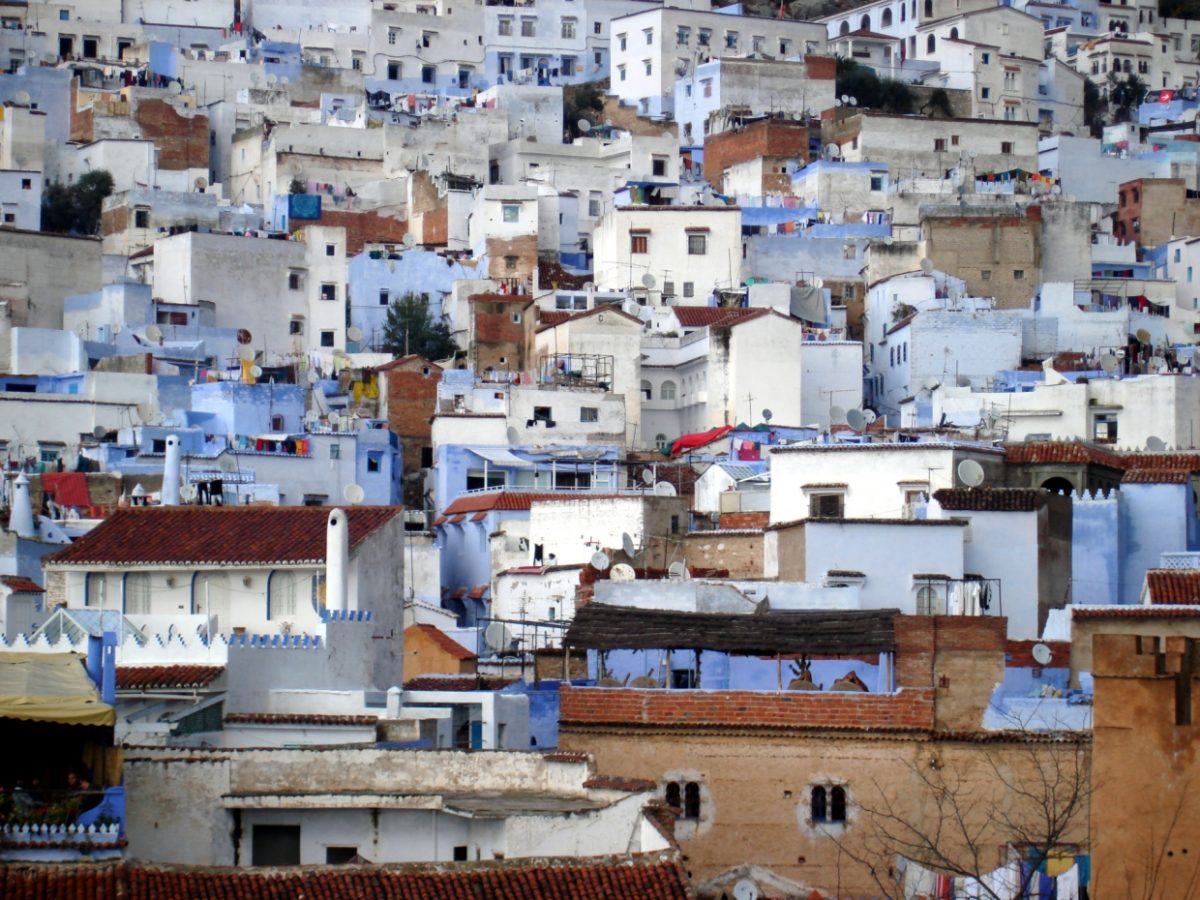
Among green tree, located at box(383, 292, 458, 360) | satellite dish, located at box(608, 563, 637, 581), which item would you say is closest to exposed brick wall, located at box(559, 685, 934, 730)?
satellite dish, located at box(608, 563, 637, 581)

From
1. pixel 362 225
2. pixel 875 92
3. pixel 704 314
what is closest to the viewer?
pixel 704 314

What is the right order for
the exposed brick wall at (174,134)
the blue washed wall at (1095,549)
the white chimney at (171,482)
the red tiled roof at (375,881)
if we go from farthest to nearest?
the exposed brick wall at (174,134) → the white chimney at (171,482) → the blue washed wall at (1095,549) → the red tiled roof at (375,881)

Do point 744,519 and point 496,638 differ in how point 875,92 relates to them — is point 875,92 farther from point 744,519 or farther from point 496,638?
point 496,638

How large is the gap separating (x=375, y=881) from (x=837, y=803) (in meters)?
8.91

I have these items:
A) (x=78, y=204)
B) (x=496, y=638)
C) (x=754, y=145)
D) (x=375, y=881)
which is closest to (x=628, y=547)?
(x=496, y=638)

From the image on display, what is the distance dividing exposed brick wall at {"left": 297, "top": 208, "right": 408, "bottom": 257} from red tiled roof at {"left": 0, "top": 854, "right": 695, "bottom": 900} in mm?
48844

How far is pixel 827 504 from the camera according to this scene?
136 ft

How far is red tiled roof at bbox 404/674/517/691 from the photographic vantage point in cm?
3338

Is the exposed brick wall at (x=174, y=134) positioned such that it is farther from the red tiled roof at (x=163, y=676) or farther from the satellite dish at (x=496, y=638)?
the red tiled roof at (x=163, y=676)

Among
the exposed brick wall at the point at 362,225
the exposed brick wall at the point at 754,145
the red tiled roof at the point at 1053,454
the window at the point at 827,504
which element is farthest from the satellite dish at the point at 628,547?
the exposed brick wall at the point at 754,145

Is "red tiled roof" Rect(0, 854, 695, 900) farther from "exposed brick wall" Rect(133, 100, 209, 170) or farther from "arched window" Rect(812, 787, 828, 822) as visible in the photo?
"exposed brick wall" Rect(133, 100, 209, 170)

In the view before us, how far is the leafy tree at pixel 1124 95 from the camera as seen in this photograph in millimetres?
92081

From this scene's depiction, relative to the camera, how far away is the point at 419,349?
213 feet

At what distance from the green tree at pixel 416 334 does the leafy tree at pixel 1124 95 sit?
35.6 meters
